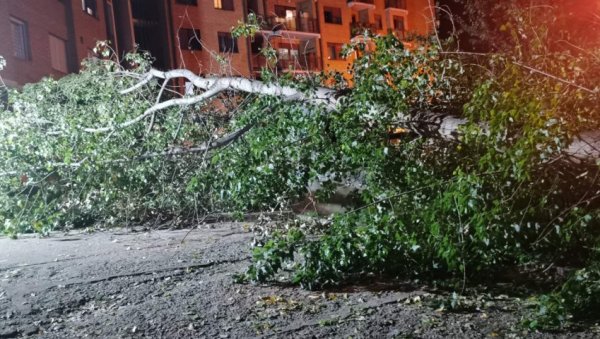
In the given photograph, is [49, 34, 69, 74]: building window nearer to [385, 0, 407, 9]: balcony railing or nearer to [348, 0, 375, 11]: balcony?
[348, 0, 375, 11]: balcony

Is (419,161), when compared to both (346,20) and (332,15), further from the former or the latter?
(346,20)

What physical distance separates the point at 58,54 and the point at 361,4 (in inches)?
990

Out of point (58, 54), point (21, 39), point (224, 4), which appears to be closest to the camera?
point (21, 39)

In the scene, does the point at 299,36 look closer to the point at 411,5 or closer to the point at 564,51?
the point at 411,5

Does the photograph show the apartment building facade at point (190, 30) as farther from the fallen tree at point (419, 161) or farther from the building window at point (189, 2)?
the fallen tree at point (419, 161)

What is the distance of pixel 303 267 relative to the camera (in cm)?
532

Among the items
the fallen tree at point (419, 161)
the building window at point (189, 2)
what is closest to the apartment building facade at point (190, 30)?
the building window at point (189, 2)

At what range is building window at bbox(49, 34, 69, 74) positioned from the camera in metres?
20.7

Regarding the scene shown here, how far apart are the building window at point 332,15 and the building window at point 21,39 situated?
23.7 metres

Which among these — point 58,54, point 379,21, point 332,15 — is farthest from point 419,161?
point 379,21

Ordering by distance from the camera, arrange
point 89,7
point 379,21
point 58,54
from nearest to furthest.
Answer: point 58,54
point 89,7
point 379,21

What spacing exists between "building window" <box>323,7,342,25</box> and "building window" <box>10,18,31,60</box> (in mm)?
23692

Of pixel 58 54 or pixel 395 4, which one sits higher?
pixel 395 4

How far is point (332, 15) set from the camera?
39.8 metres
